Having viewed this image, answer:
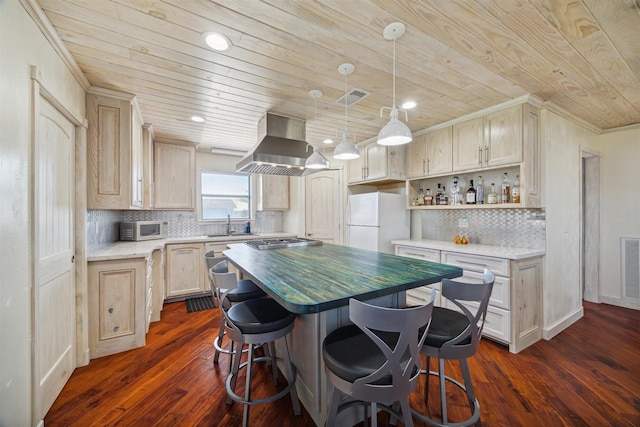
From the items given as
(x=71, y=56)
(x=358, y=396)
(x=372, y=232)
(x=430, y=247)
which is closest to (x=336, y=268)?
(x=358, y=396)

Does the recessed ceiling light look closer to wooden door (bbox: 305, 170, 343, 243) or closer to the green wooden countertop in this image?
the green wooden countertop

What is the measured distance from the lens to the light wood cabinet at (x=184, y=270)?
3803 mm

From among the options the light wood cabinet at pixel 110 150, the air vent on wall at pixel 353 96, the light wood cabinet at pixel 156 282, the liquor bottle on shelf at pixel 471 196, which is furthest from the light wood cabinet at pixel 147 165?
the liquor bottle on shelf at pixel 471 196

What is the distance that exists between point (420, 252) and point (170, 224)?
3.79 metres

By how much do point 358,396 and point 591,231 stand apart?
444 centimetres

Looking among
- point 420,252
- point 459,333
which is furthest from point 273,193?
point 459,333

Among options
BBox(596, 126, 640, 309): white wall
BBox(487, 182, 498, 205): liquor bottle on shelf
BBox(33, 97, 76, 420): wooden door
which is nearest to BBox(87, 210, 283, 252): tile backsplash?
BBox(33, 97, 76, 420): wooden door

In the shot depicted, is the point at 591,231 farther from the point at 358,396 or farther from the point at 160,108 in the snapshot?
the point at 160,108

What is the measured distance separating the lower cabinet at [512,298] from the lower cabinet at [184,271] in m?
3.45

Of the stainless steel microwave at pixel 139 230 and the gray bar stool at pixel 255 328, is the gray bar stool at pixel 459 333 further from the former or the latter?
the stainless steel microwave at pixel 139 230

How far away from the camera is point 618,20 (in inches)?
62.3

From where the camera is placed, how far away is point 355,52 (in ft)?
6.13

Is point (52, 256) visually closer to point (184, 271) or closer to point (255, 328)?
point (255, 328)

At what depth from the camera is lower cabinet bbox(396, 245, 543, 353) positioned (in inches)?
95.7
